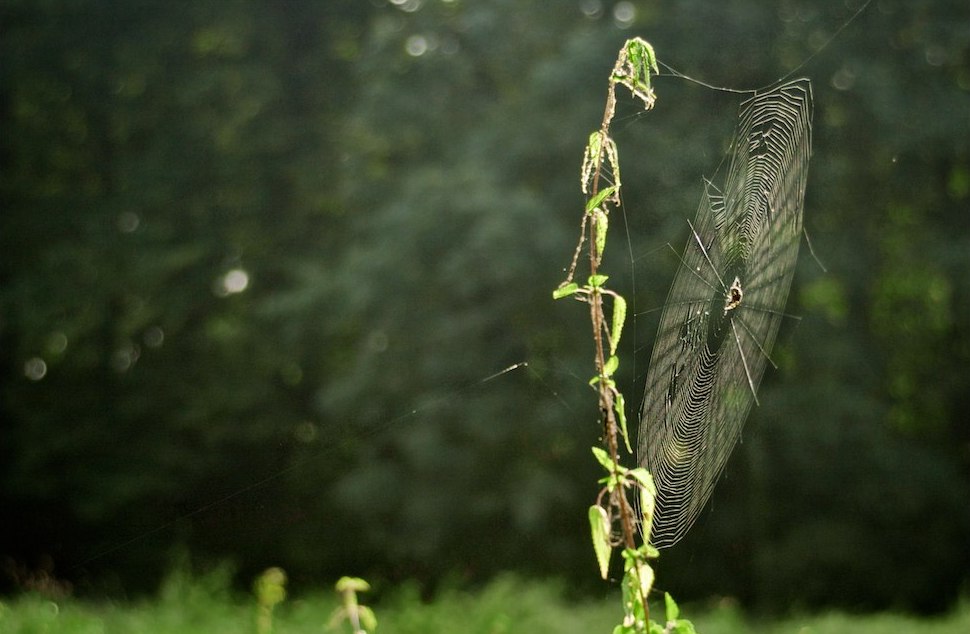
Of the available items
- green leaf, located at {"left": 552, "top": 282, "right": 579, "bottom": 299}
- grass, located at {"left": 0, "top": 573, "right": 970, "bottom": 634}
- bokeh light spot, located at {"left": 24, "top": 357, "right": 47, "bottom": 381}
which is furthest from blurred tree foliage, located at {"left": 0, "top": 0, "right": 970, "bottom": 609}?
green leaf, located at {"left": 552, "top": 282, "right": 579, "bottom": 299}

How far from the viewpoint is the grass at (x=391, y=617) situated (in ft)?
18.6

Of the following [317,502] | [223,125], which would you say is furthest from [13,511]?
[223,125]

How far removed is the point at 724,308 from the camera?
7.18 ft

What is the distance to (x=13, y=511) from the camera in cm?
1327

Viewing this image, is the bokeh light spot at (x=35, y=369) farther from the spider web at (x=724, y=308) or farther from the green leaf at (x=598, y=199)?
the green leaf at (x=598, y=199)

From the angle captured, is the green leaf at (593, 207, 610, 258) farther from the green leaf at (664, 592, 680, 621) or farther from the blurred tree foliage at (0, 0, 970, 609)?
the blurred tree foliage at (0, 0, 970, 609)

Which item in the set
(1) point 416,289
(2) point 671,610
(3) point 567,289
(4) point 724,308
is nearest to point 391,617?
(4) point 724,308

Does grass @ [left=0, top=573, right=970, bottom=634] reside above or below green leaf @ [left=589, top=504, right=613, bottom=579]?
below

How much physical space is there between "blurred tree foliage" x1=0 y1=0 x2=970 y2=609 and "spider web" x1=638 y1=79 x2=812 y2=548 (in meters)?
5.74

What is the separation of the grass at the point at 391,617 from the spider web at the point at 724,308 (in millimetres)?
3036

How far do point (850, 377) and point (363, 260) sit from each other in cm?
473

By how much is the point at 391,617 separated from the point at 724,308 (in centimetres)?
430

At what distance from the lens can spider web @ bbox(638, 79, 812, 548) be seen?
1830 millimetres

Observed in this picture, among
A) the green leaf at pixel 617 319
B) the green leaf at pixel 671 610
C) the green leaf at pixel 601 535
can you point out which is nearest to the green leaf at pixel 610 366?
the green leaf at pixel 617 319
